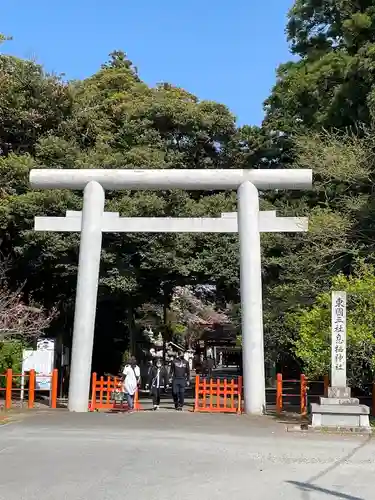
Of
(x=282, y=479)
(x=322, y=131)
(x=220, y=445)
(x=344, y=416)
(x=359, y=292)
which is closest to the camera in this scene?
(x=282, y=479)

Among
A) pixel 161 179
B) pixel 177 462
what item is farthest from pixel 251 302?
pixel 177 462

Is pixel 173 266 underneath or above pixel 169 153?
underneath

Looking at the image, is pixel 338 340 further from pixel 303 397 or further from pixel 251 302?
pixel 303 397

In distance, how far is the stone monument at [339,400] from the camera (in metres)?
13.6

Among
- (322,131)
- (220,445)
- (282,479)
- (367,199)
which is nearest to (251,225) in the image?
(367,199)

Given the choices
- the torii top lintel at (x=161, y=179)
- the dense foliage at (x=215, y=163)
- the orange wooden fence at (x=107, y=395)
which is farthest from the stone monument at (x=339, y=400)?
the orange wooden fence at (x=107, y=395)

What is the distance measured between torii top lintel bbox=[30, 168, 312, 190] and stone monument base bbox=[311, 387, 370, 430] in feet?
21.0

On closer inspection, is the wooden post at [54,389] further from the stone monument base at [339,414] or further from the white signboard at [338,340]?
the white signboard at [338,340]

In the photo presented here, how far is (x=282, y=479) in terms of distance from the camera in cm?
809

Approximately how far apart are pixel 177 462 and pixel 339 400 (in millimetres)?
5743

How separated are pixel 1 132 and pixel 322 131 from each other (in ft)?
38.6

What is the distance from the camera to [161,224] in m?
18.1

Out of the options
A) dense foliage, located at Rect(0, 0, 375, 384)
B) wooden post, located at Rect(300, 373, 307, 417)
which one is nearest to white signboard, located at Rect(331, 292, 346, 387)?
dense foliage, located at Rect(0, 0, 375, 384)

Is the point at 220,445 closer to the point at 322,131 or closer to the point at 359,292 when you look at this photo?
the point at 359,292
